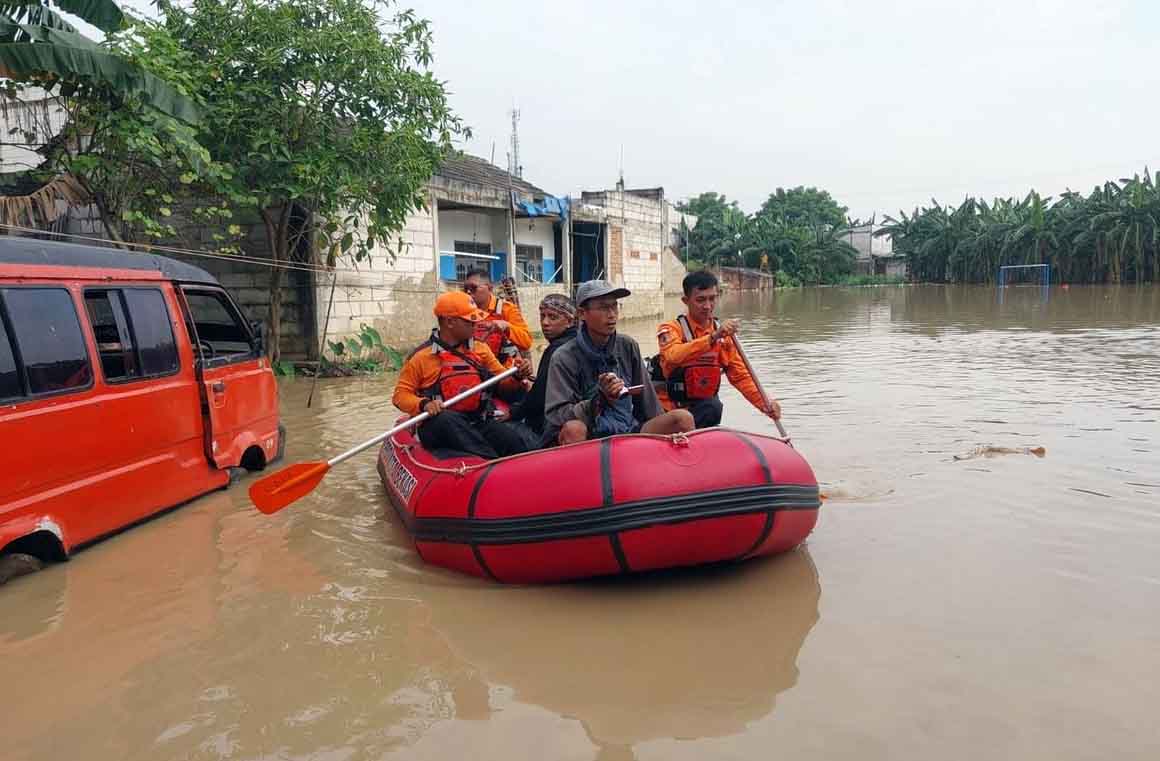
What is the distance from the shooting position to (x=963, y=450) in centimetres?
695

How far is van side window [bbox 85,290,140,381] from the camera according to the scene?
4.79m

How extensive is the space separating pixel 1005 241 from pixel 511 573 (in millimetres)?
44818

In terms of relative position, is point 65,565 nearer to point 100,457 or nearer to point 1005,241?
point 100,457

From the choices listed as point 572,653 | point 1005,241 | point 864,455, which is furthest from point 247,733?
point 1005,241

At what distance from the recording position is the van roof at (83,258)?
14.0ft

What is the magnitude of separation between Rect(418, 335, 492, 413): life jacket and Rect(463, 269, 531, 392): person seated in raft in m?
0.73

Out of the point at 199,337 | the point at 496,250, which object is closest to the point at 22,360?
the point at 199,337

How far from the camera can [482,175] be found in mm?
20453

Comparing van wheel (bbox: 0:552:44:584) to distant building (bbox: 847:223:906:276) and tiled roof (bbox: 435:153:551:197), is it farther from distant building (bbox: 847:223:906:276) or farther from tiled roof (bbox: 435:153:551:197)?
distant building (bbox: 847:223:906:276)

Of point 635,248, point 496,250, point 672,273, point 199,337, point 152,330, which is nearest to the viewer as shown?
point 152,330

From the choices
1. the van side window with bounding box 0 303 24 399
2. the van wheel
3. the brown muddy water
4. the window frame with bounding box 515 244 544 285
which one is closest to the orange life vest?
the brown muddy water

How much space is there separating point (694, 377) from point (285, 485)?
255 centimetres

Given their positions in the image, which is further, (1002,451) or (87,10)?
(87,10)

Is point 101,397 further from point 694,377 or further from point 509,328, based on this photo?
point 694,377
